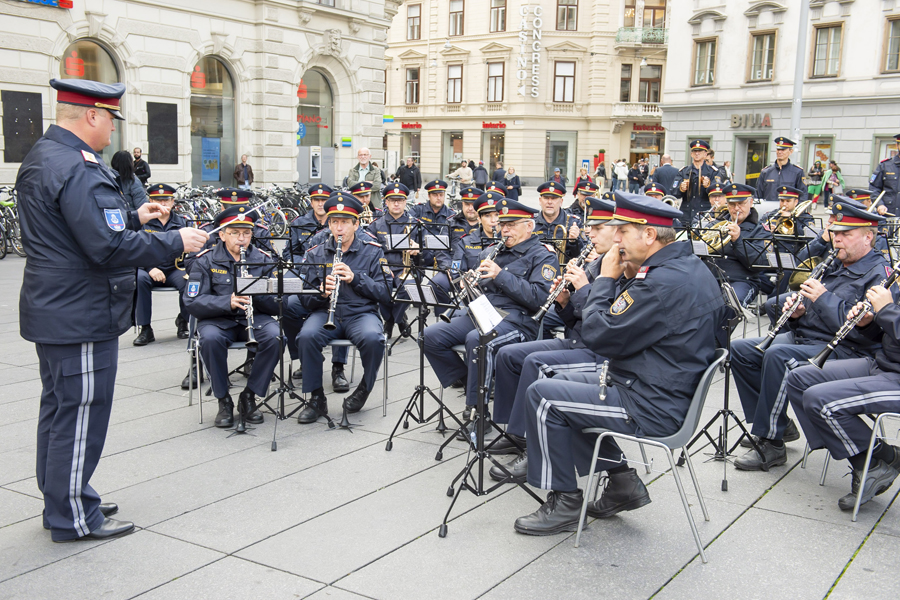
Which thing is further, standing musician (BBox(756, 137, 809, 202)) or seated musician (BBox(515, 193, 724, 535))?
standing musician (BBox(756, 137, 809, 202))

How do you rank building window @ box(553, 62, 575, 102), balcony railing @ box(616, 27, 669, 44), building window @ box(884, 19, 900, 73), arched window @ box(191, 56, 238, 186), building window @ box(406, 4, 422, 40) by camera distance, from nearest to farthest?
arched window @ box(191, 56, 238, 186) < building window @ box(884, 19, 900, 73) < balcony railing @ box(616, 27, 669, 44) < building window @ box(553, 62, 575, 102) < building window @ box(406, 4, 422, 40)

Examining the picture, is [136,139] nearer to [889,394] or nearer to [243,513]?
[243,513]

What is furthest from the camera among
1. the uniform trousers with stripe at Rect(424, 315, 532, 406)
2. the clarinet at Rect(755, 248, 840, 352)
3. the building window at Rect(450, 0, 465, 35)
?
the building window at Rect(450, 0, 465, 35)

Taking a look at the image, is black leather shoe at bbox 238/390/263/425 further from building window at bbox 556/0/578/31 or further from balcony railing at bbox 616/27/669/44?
building window at bbox 556/0/578/31

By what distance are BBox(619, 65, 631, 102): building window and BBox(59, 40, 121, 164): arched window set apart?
33948mm

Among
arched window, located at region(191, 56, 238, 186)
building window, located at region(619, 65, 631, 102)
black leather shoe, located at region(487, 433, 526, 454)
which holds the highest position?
building window, located at region(619, 65, 631, 102)

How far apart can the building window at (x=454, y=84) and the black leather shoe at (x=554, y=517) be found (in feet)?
154

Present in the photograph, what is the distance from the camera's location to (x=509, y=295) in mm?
6102

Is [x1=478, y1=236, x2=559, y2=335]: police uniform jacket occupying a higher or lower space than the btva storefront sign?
lower

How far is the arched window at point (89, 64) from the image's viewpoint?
1820 centimetres

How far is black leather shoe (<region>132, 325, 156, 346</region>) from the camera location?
8617 mm

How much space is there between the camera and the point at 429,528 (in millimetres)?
4375

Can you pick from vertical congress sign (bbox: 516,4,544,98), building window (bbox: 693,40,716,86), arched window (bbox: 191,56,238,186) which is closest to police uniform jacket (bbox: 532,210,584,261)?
arched window (bbox: 191,56,238,186)

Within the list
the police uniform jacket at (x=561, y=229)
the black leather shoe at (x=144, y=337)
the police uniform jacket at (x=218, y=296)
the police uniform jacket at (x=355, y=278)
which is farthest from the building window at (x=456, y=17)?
the police uniform jacket at (x=218, y=296)
